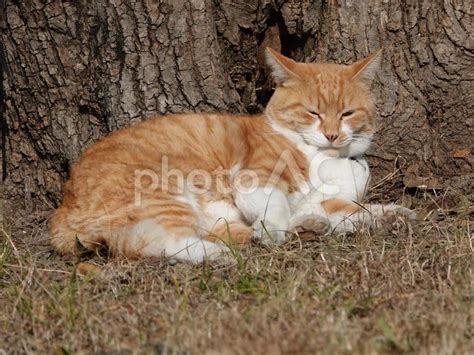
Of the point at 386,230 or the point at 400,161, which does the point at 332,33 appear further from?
the point at 386,230

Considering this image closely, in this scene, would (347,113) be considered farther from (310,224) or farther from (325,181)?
(310,224)

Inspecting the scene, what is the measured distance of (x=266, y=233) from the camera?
4254 mm

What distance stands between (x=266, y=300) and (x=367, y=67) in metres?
2.03

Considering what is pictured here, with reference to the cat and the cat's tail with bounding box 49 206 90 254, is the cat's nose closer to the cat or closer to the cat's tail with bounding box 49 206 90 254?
the cat

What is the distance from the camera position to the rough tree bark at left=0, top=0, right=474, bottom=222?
493 cm

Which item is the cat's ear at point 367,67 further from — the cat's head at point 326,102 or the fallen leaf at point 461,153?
the fallen leaf at point 461,153

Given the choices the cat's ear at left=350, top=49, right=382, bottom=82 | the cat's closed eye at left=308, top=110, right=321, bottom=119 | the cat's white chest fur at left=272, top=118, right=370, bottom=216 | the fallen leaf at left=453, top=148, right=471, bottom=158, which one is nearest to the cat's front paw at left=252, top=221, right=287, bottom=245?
the cat's white chest fur at left=272, top=118, right=370, bottom=216

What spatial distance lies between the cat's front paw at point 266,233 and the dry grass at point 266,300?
0.32 ft

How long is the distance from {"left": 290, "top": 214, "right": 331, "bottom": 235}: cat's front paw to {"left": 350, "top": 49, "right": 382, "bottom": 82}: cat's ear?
0.96m

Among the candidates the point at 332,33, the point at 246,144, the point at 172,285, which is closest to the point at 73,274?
the point at 172,285

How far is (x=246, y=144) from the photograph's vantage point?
4.94m

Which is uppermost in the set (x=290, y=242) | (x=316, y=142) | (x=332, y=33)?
(x=332, y=33)

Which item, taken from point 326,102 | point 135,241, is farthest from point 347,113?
point 135,241

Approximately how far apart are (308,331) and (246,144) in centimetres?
217
